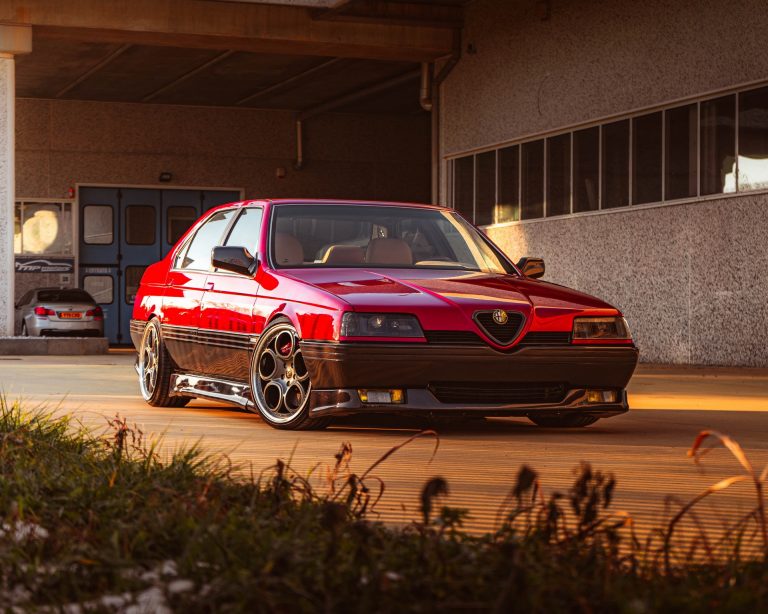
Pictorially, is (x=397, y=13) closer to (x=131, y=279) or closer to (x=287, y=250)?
(x=131, y=279)

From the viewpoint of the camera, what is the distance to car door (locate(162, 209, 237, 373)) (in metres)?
10.1

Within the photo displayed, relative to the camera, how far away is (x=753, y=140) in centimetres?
1823

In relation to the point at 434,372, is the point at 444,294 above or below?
above

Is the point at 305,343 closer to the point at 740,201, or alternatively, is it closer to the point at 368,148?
the point at 740,201

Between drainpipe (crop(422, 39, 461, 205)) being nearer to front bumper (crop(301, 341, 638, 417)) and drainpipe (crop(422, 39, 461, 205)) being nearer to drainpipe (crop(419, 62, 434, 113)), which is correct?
drainpipe (crop(419, 62, 434, 113))

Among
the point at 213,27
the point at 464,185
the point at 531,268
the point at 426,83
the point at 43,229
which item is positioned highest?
the point at 213,27

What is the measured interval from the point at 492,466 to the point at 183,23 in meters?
19.1

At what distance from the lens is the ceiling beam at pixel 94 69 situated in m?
29.6

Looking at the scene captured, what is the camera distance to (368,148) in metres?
38.7

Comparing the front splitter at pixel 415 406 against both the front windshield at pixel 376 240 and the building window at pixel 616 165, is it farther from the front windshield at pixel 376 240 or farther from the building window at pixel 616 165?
the building window at pixel 616 165

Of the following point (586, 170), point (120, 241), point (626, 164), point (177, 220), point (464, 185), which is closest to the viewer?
point (626, 164)

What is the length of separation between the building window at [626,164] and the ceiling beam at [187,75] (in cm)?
559

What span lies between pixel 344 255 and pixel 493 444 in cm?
213

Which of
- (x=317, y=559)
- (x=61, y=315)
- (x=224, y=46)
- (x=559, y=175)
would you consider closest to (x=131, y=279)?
(x=61, y=315)
